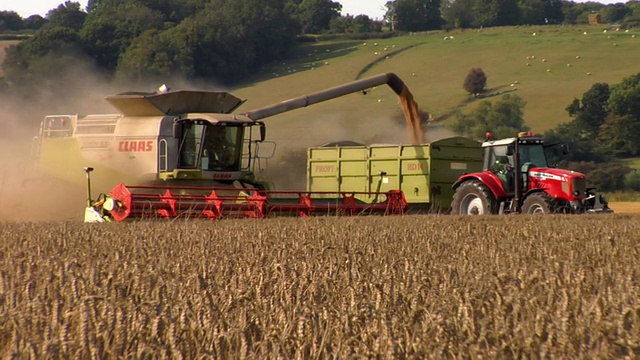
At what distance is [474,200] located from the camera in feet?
56.7

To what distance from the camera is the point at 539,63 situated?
244 feet

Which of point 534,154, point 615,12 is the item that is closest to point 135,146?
point 534,154

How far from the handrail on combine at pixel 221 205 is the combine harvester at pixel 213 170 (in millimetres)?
17

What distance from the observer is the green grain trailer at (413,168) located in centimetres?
2017

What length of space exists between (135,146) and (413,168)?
5831 mm

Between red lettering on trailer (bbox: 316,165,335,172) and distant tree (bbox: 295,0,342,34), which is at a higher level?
distant tree (bbox: 295,0,342,34)

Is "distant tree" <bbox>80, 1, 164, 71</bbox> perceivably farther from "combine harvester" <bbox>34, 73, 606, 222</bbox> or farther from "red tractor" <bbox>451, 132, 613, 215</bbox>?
"red tractor" <bbox>451, 132, 613, 215</bbox>

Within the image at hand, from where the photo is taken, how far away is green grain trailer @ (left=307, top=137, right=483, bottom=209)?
20.2 meters

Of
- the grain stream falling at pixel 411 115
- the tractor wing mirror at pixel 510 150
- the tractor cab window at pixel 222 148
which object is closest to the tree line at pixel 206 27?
the grain stream falling at pixel 411 115

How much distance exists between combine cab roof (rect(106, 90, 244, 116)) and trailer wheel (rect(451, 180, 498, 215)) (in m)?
4.84

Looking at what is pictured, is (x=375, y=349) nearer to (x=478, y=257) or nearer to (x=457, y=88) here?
(x=478, y=257)

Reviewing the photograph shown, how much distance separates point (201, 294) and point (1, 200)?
1409 centimetres

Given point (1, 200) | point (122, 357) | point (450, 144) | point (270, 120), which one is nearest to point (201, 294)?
point (122, 357)

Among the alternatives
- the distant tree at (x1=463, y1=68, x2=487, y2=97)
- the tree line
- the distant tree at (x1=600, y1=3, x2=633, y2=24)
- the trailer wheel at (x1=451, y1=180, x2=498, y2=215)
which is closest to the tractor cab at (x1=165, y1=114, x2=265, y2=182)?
the trailer wheel at (x1=451, y1=180, x2=498, y2=215)
